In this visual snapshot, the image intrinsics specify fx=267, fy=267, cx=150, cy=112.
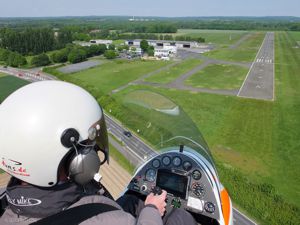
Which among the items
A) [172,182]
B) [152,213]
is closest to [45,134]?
[152,213]

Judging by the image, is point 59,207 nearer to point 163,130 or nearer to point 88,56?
point 163,130

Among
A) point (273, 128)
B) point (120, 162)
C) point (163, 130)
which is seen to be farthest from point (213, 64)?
point (163, 130)

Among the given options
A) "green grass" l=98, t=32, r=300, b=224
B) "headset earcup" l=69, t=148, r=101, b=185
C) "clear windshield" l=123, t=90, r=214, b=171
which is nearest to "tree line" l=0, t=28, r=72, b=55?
"green grass" l=98, t=32, r=300, b=224

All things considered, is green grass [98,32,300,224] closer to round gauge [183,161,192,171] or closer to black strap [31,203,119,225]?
round gauge [183,161,192,171]

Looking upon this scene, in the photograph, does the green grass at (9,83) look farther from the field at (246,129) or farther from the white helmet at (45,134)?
the white helmet at (45,134)

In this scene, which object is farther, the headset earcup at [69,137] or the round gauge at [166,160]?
the round gauge at [166,160]

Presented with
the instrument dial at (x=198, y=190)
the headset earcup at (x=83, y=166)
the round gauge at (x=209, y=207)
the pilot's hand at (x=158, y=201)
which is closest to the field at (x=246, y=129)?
the instrument dial at (x=198, y=190)

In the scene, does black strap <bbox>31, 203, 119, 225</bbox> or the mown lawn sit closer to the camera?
black strap <bbox>31, 203, 119, 225</bbox>

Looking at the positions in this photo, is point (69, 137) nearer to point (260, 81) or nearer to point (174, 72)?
point (260, 81)
